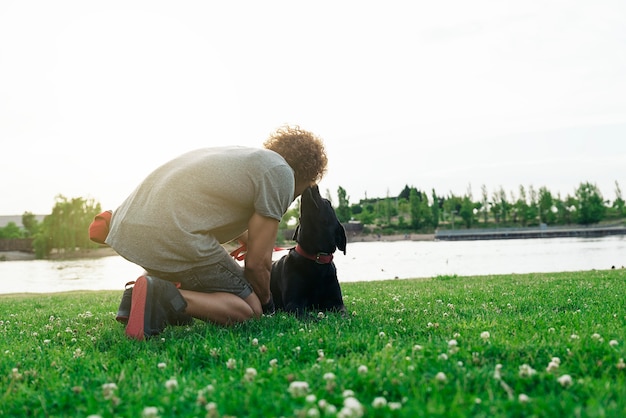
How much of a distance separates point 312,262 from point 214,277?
1115 mm

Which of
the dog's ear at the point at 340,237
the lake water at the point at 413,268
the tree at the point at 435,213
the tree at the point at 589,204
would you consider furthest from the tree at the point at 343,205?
the dog's ear at the point at 340,237

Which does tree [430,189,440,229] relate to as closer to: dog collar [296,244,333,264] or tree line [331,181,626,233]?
tree line [331,181,626,233]

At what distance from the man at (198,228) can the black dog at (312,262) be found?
0.75 meters

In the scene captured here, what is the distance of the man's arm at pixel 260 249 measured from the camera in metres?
3.87

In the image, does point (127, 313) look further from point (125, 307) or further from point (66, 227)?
point (66, 227)

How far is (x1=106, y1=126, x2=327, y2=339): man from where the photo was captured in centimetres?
372

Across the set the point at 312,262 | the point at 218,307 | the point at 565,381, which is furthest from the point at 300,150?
the point at 565,381

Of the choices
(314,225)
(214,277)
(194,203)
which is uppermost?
(194,203)

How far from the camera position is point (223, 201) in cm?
391

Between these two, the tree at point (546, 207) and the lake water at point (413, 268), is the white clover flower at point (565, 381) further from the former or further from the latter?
the tree at point (546, 207)

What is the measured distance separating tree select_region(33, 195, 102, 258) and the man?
70.0 m

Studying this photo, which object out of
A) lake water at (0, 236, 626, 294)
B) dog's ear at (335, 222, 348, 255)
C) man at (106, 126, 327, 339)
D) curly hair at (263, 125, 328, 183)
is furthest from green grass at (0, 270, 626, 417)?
lake water at (0, 236, 626, 294)

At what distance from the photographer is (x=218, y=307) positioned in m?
3.98

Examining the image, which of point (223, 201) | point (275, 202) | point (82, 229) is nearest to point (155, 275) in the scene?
point (223, 201)
